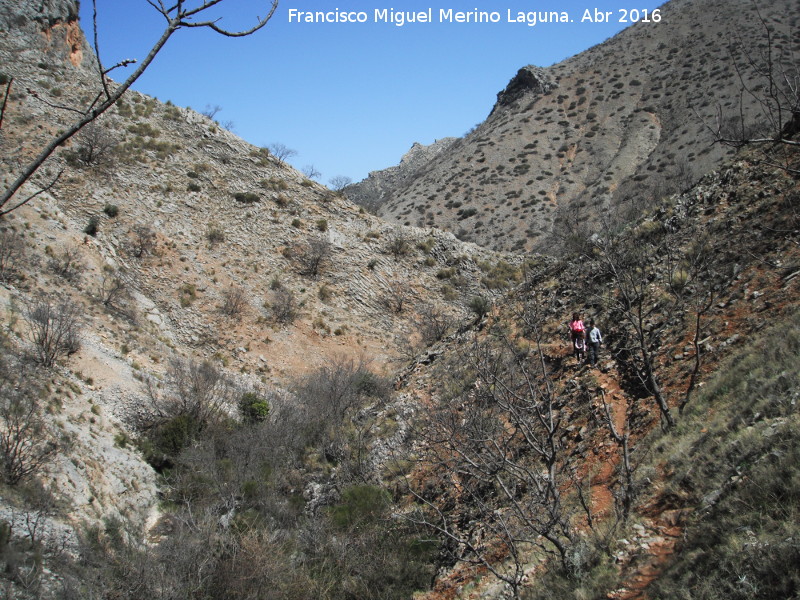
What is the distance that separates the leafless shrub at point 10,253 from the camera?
1578 centimetres

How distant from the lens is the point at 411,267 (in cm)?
2816

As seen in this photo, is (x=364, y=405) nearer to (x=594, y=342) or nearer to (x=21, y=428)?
(x=594, y=342)

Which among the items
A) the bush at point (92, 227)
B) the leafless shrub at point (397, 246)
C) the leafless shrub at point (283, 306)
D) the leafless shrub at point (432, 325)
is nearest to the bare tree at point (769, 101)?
the leafless shrub at point (432, 325)

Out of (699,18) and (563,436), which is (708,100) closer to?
(699,18)

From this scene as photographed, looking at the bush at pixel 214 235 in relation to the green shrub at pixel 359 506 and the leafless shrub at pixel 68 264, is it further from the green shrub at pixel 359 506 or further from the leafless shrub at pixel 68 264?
the green shrub at pixel 359 506

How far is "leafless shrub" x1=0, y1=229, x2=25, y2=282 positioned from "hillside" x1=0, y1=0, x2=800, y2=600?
12 centimetres

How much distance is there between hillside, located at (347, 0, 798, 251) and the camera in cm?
4012

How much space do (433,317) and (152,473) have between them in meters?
12.1

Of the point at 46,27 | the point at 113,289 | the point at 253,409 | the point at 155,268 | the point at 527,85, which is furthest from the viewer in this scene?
the point at 527,85

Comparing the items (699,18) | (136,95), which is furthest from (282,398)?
(699,18)

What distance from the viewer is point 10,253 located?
53.1 ft

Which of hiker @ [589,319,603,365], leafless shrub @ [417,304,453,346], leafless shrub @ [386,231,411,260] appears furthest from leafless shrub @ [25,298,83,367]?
leafless shrub @ [386,231,411,260]

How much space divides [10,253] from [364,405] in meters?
12.7

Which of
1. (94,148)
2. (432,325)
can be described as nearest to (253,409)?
(432,325)
